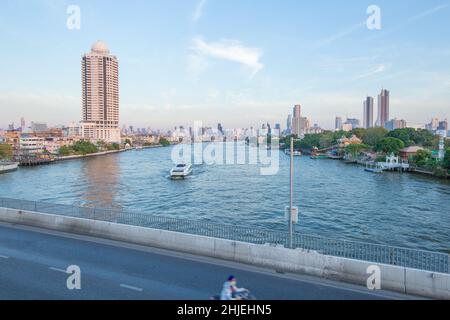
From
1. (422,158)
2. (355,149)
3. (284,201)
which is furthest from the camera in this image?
(355,149)

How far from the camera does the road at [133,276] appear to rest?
9758mm

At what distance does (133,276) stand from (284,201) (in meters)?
29.6

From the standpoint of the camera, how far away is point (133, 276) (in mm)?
11023

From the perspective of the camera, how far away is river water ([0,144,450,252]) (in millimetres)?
28172

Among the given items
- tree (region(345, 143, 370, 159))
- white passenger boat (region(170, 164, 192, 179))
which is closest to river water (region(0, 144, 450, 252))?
white passenger boat (region(170, 164, 192, 179))

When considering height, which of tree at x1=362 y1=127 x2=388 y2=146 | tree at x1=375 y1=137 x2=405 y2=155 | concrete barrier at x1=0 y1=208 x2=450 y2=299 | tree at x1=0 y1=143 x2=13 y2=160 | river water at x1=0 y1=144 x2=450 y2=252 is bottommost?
river water at x1=0 y1=144 x2=450 y2=252

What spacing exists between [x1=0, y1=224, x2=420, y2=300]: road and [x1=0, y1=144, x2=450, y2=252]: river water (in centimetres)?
1629

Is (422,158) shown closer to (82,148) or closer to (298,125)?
(298,125)

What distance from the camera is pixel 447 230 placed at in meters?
28.0

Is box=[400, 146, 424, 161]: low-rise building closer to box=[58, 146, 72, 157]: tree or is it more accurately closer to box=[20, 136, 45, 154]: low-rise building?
box=[58, 146, 72, 157]: tree

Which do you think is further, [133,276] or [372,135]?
[372,135]

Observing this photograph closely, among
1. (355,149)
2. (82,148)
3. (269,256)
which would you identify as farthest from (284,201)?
(82,148)

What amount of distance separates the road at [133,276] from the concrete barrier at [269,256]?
0.37 m
